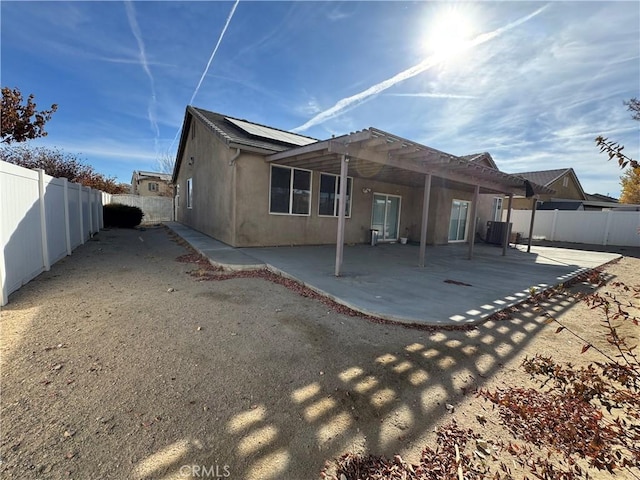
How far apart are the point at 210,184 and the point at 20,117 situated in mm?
7491

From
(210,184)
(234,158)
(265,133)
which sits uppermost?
(265,133)

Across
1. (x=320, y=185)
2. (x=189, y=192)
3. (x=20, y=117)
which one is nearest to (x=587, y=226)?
(x=320, y=185)

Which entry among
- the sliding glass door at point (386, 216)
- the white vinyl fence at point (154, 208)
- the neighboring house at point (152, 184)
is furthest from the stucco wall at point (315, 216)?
the neighboring house at point (152, 184)

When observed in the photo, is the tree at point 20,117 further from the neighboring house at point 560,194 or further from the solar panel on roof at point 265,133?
the neighboring house at point 560,194

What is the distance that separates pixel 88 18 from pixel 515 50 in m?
11.6

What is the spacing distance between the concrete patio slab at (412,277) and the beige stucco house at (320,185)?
962mm

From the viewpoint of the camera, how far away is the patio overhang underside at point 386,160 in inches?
223

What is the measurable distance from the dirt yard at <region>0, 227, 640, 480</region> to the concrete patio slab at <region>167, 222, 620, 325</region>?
48cm

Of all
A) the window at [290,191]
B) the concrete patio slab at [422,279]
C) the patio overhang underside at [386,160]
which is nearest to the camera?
the concrete patio slab at [422,279]

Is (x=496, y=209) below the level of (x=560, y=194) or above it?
below

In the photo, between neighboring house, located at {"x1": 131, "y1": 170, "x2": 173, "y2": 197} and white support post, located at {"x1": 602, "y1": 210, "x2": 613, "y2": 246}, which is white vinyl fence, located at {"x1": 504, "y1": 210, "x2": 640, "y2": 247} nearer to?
white support post, located at {"x1": 602, "y1": 210, "x2": 613, "y2": 246}

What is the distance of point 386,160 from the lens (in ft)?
21.9

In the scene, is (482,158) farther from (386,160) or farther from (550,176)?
(550,176)

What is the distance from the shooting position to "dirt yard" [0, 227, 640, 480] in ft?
5.51
